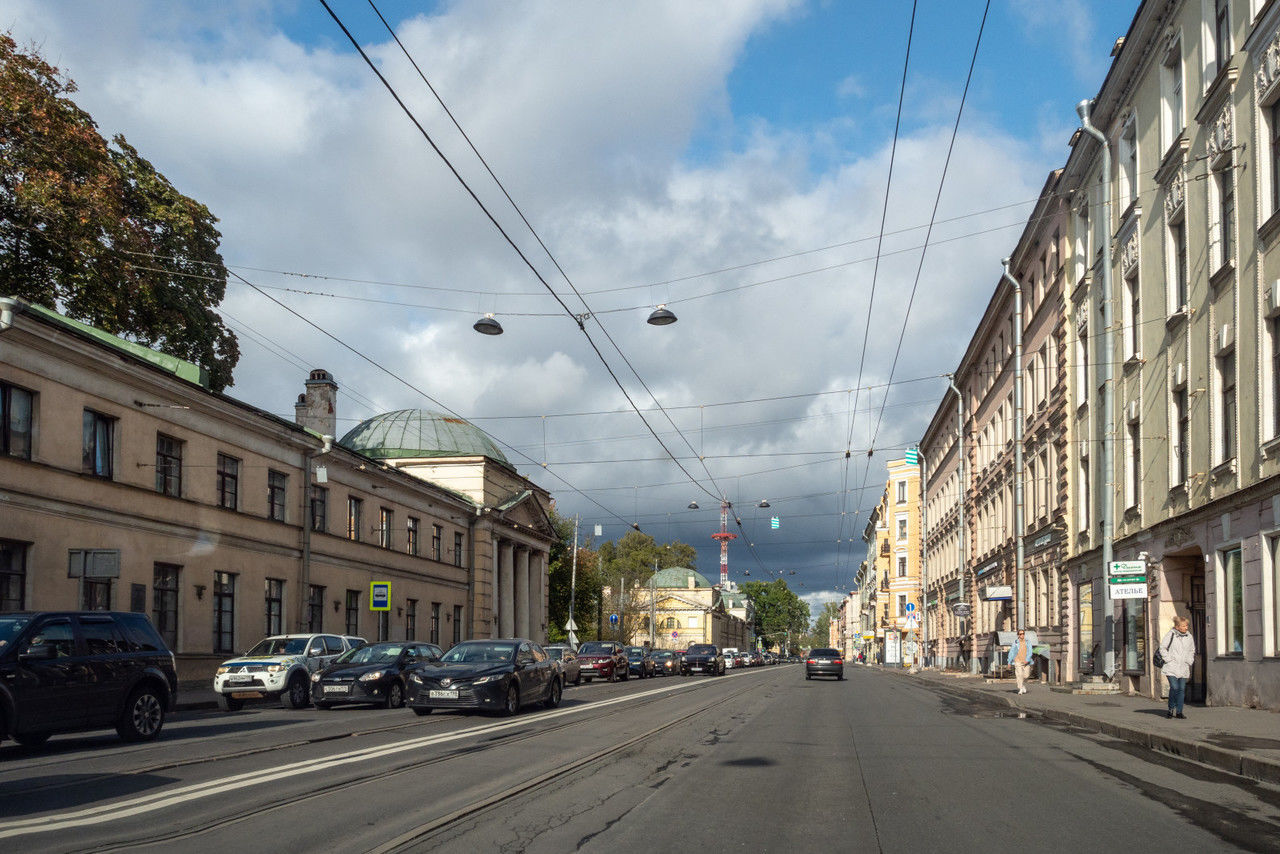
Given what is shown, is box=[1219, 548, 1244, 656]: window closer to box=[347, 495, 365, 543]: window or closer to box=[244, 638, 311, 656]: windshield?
box=[244, 638, 311, 656]: windshield

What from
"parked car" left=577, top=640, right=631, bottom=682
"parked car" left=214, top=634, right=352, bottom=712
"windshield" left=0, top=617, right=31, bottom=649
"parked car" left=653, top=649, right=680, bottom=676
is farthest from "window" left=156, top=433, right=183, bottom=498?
"parked car" left=653, top=649, right=680, bottom=676

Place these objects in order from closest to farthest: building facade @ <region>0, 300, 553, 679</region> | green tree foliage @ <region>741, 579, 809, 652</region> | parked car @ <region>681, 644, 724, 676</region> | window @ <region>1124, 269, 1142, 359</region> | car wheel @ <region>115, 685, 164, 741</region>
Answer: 1. car wheel @ <region>115, 685, 164, 741</region>
2. building facade @ <region>0, 300, 553, 679</region>
3. window @ <region>1124, 269, 1142, 359</region>
4. parked car @ <region>681, 644, 724, 676</region>
5. green tree foliage @ <region>741, 579, 809, 652</region>

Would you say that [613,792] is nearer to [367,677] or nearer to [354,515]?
[367,677]

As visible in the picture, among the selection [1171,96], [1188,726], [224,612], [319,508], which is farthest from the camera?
[319,508]

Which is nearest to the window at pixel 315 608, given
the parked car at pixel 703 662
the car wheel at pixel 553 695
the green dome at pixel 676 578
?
the car wheel at pixel 553 695

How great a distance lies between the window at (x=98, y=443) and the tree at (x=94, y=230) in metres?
4.27

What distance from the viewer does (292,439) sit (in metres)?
35.0

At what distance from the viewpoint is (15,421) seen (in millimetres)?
22891

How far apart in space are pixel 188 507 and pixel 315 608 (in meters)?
8.68

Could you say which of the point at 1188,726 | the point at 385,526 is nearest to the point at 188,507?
the point at 385,526

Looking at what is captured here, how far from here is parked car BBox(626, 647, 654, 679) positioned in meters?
48.7

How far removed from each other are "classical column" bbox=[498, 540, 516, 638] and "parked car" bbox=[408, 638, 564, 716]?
35.4 meters

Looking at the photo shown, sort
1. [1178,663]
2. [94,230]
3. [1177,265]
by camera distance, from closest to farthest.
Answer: [1178,663] → [1177,265] → [94,230]

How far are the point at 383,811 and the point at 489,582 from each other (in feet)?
152
